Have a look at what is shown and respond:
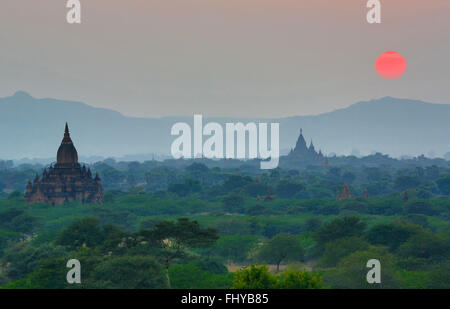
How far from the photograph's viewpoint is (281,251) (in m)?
62.8

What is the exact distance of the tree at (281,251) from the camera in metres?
62.8

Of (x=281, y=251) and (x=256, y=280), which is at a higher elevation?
(x=256, y=280)

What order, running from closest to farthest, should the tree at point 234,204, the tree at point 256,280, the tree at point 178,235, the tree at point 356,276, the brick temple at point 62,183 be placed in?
the tree at point 256,280
the tree at point 356,276
the tree at point 178,235
the brick temple at point 62,183
the tree at point 234,204

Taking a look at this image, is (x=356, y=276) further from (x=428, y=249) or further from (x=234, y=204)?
(x=234, y=204)

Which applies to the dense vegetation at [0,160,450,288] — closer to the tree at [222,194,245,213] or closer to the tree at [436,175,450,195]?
the tree at [222,194,245,213]

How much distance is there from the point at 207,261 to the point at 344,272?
13.9m

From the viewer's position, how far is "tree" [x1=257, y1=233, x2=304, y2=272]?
62.8 metres

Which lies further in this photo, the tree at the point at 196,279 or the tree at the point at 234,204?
the tree at the point at 234,204

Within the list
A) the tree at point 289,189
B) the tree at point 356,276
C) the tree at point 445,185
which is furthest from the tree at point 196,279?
the tree at point 445,185

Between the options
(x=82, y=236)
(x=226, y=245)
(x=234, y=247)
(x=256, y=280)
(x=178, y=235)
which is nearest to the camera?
(x=256, y=280)

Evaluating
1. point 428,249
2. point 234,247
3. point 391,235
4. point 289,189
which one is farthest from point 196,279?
point 289,189

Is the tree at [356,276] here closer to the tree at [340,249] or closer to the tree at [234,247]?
the tree at [340,249]

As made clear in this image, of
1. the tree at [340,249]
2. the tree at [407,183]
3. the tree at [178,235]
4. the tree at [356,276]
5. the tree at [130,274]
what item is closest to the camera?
the tree at [130,274]
